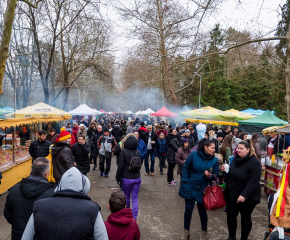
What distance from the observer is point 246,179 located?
11.9 feet

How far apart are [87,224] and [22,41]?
85.2 feet

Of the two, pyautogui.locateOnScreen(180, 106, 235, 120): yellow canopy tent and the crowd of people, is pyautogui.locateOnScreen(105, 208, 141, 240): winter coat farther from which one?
pyautogui.locateOnScreen(180, 106, 235, 120): yellow canopy tent

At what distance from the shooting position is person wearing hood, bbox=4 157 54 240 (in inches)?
99.7

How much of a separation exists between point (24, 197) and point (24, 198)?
0.05 feet

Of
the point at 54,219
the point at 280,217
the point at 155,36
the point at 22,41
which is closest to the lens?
the point at 54,219

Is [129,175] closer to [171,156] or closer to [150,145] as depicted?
[171,156]

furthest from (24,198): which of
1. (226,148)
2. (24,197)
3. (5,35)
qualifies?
(5,35)

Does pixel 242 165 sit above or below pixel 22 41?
below

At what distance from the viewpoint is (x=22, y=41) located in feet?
76.8

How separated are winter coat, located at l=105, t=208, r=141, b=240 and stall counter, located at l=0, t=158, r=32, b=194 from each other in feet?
15.7

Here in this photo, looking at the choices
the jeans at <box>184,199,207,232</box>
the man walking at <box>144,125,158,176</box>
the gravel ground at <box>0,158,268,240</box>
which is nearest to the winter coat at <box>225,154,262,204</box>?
the jeans at <box>184,199,207,232</box>

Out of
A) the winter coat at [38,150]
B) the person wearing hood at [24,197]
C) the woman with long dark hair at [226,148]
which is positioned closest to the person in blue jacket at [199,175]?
the person wearing hood at [24,197]

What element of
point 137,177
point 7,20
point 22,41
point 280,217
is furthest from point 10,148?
point 22,41

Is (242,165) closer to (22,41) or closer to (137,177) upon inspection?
(137,177)
